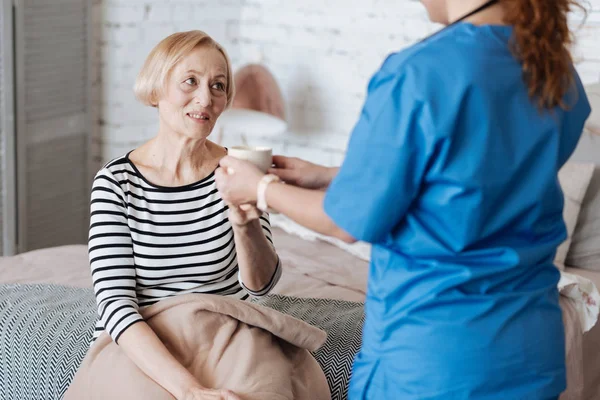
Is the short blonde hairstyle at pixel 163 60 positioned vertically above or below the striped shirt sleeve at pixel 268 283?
above

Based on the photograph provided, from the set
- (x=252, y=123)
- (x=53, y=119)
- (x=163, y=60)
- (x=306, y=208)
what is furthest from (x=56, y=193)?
(x=306, y=208)

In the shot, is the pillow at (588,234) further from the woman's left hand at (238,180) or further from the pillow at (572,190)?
the woman's left hand at (238,180)

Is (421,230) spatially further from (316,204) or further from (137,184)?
(137,184)

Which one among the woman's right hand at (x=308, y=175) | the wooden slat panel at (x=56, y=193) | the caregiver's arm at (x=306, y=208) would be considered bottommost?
the wooden slat panel at (x=56, y=193)

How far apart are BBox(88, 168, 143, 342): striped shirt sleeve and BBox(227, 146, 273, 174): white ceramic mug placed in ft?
1.46

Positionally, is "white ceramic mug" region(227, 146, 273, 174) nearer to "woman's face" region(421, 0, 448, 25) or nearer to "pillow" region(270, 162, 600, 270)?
"woman's face" region(421, 0, 448, 25)

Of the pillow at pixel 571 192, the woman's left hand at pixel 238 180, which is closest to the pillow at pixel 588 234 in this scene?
the pillow at pixel 571 192

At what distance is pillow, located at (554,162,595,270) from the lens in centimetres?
297

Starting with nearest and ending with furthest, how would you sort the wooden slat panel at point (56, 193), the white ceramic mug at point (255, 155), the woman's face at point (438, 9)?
1. the woman's face at point (438, 9)
2. the white ceramic mug at point (255, 155)
3. the wooden slat panel at point (56, 193)

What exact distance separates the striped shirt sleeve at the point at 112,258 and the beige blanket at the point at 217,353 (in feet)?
0.18

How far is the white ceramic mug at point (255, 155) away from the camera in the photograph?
4.77ft

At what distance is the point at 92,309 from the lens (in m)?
2.17

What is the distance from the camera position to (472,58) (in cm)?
119

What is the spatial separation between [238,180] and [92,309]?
37.9 inches
